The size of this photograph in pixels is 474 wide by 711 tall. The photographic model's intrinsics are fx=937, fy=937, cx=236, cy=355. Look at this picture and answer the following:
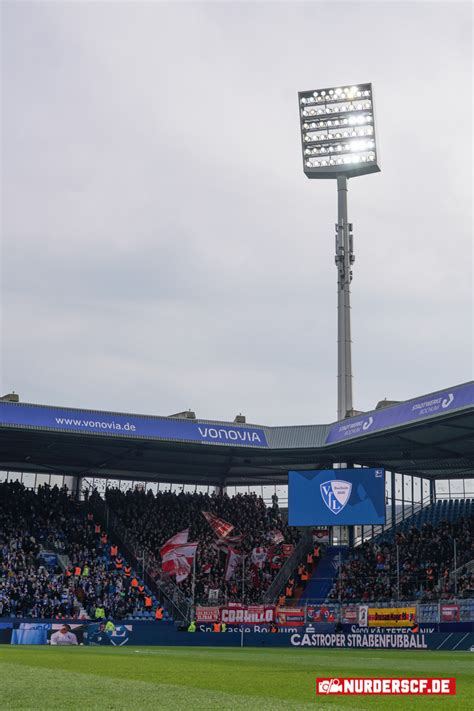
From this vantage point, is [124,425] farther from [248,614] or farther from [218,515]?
[218,515]

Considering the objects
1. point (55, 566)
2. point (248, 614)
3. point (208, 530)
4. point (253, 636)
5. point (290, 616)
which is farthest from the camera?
point (208, 530)

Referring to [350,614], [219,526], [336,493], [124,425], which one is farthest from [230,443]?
[350,614]

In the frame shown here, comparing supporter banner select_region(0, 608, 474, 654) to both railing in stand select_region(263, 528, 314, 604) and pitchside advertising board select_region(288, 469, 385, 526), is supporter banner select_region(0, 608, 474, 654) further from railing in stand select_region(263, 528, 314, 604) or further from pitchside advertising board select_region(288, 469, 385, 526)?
pitchside advertising board select_region(288, 469, 385, 526)

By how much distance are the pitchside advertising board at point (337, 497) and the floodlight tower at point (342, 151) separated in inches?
190

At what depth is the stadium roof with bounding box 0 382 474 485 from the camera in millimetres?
50281

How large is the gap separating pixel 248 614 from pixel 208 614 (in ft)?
7.36

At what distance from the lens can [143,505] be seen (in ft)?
212

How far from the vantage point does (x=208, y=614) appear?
51438mm

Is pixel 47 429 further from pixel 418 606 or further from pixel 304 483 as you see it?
pixel 418 606

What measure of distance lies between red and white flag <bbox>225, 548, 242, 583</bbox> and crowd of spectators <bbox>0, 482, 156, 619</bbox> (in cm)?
609

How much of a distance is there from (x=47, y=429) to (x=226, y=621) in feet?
47.5

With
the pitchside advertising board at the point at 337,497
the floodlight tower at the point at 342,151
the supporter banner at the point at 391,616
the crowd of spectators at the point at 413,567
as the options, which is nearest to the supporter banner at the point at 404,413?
the pitchside advertising board at the point at 337,497

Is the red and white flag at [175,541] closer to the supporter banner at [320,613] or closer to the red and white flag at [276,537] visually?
the red and white flag at [276,537]

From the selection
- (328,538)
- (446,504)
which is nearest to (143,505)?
(328,538)
